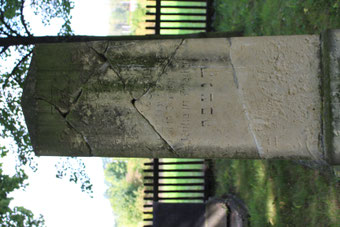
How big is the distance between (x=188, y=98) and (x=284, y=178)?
10.6 ft

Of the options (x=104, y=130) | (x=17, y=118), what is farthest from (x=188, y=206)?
(x=104, y=130)

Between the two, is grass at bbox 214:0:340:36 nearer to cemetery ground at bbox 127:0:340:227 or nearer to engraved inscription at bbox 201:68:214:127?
cemetery ground at bbox 127:0:340:227

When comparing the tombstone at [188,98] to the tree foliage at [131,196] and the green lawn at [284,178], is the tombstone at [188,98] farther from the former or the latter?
the tree foliage at [131,196]

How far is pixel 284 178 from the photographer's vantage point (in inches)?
231

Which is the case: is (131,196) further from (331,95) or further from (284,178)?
(331,95)

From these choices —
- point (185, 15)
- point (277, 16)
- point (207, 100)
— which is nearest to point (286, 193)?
point (207, 100)

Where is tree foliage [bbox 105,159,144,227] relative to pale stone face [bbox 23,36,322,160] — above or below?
above

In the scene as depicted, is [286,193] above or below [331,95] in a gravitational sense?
below

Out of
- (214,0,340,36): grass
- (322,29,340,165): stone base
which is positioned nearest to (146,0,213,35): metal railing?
(214,0,340,36): grass

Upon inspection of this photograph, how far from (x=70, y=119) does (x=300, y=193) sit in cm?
357

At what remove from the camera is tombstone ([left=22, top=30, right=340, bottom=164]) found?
Answer: 10.5ft

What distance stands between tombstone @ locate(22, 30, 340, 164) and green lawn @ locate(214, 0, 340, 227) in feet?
6.24

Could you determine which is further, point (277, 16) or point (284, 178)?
point (277, 16)

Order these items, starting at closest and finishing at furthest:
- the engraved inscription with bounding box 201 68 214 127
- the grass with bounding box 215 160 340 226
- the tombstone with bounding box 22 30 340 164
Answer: the tombstone with bounding box 22 30 340 164 < the engraved inscription with bounding box 201 68 214 127 < the grass with bounding box 215 160 340 226
